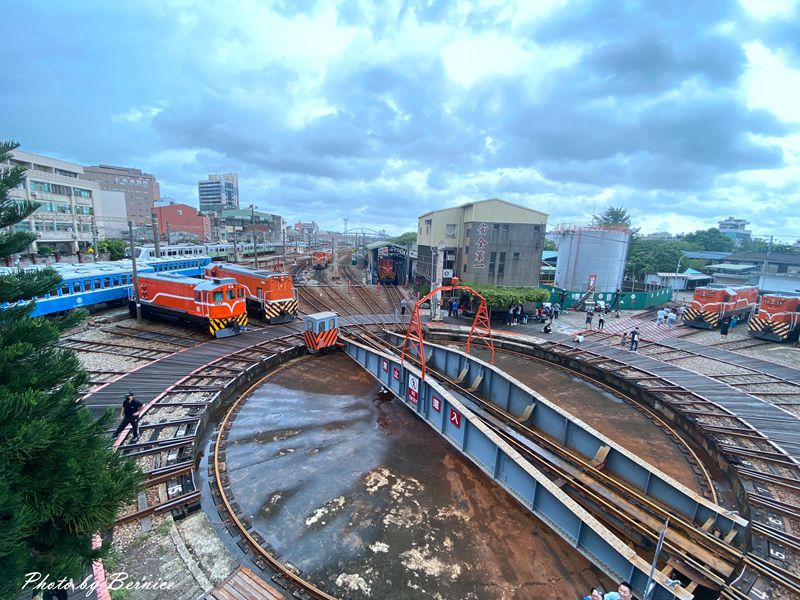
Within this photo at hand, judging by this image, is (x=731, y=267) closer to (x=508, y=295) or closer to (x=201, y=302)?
(x=508, y=295)

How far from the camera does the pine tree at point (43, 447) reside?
3434 mm

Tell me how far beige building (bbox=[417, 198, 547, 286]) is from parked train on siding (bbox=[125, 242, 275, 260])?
2821cm

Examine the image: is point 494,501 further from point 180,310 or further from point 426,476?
point 180,310

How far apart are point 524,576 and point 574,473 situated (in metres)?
2.65

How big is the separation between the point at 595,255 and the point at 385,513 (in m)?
36.9

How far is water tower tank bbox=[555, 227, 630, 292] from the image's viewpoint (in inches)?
1447

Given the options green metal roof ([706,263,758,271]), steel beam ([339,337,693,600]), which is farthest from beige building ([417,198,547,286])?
green metal roof ([706,263,758,271])

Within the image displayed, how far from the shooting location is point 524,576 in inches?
262

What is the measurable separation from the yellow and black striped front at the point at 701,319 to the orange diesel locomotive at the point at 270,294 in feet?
88.8

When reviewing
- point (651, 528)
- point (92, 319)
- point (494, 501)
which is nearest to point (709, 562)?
point (651, 528)

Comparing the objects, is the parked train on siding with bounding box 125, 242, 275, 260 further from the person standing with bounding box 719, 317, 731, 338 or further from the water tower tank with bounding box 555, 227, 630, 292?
the person standing with bounding box 719, 317, 731, 338

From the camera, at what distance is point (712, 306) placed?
24.1m

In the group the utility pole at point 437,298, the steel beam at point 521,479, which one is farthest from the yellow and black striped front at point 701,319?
the steel beam at point 521,479

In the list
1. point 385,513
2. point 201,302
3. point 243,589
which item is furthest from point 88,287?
point 385,513
